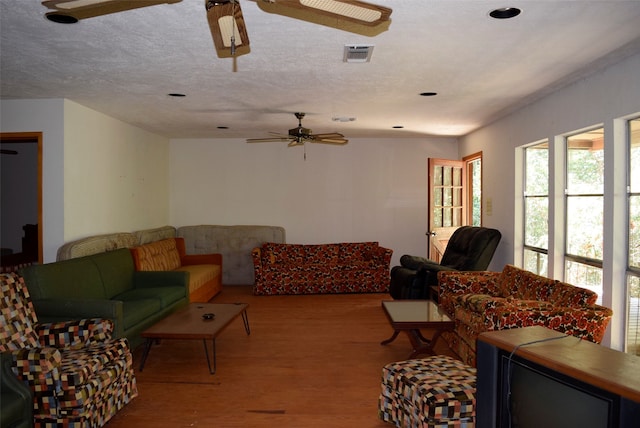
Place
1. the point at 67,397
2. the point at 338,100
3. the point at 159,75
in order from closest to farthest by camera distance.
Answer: the point at 67,397
the point at 159,75
the point at 338,100

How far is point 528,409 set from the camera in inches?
61.4

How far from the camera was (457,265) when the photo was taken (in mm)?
5996

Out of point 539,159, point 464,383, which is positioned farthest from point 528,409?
point 539,159

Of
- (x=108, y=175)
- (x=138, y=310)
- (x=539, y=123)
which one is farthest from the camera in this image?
(x=108, y=175)

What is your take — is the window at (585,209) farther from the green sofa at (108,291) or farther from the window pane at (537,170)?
the green sofa at (108,291)

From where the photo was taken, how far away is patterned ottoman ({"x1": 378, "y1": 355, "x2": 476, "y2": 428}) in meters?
2.55

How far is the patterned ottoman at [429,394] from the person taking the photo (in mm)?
2553

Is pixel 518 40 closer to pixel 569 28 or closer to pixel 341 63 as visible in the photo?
pixel 569 28

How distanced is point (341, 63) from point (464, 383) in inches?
97.4

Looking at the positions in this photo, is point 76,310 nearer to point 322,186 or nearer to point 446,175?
point 322,186

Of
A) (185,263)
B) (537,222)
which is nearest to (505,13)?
(537,222)

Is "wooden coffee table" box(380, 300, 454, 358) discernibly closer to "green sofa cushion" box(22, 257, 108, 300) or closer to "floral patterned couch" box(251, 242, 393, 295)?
"floral patterned couch" box(251, 242, 393, 295)

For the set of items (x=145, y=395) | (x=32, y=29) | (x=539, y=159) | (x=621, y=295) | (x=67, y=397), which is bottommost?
(x=145, y=395)

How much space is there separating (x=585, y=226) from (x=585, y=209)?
160mm
